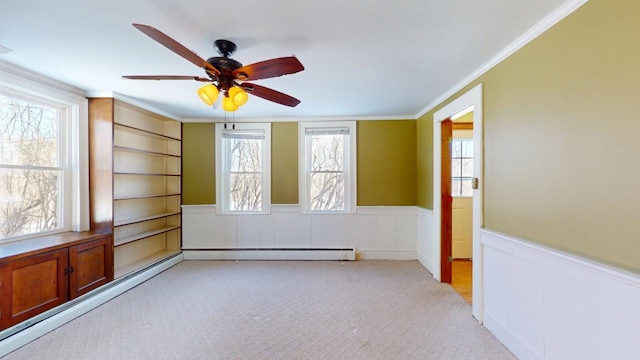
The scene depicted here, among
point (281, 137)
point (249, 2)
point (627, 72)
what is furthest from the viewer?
point (281, 137)

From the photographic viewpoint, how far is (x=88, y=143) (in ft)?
10.4

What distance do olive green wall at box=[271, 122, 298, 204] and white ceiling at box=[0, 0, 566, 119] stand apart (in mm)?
1477

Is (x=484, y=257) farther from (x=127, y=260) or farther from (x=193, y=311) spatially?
(x=127, y=260)

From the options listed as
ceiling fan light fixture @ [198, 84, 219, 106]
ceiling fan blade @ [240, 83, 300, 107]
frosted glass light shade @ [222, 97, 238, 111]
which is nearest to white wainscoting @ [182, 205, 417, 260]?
ceiling fan blade @ [240, 83, 300, 107]

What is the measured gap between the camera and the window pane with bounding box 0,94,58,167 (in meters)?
2.52

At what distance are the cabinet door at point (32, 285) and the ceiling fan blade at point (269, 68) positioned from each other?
2.37 m

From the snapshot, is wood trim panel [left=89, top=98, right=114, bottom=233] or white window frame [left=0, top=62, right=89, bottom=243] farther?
wood trim panel [left=89, top=98, right=114, bottom=233]

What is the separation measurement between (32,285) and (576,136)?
414 cm

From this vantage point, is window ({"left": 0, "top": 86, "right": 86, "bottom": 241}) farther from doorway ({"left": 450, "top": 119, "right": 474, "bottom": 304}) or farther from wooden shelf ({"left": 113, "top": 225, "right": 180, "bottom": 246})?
doorway ({"left": 450, "top": 119, "right": 474, "bottom": 304})

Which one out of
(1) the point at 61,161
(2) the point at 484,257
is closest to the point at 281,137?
(1) the point at 61,161

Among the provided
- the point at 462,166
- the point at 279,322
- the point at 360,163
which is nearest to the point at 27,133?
the point at 279,322

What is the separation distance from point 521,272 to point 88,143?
453 centimetres

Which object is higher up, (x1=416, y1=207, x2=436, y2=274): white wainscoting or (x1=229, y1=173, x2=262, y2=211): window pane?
(x1=229, y1=173, x2=262, y2=211): window pane

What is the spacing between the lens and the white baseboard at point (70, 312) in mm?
2107
